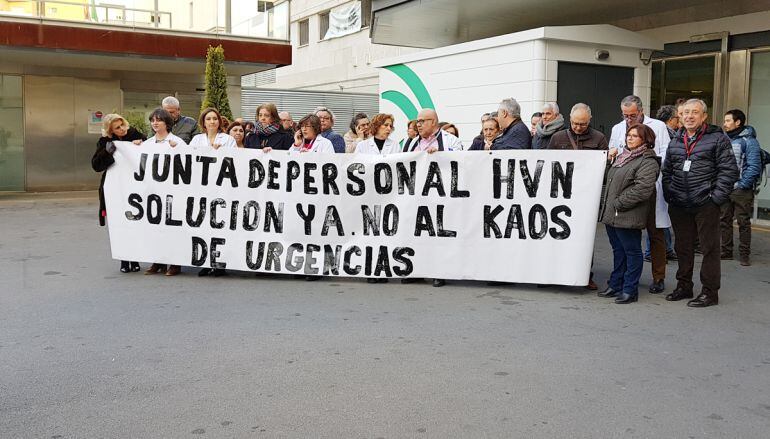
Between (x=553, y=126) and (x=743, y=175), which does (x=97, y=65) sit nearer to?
(x=553, y=126)

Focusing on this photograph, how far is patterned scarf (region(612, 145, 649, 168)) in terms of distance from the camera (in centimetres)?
693

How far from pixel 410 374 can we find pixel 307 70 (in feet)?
103

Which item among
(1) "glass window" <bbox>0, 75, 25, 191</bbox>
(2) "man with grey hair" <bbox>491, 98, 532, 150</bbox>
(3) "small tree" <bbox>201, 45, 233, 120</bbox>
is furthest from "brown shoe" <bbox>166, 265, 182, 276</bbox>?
(1) "glass window" <bbox>0, 75, 25, 191</bbox>

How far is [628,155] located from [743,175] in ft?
11.3

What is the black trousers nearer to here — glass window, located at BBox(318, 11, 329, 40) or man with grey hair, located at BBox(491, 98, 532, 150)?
man with grey hair, located at BBox(491, 98, 532, 150)

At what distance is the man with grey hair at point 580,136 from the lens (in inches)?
298

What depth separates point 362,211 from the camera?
796 centimetres

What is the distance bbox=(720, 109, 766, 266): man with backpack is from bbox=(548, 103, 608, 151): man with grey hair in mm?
2790

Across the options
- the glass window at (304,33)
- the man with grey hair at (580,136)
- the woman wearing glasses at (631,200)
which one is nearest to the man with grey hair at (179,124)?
the man with grey hair at (580,136)

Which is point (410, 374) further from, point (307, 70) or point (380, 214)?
point (307, 70)

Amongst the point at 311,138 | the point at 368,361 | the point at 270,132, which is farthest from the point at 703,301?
the point at 270,132

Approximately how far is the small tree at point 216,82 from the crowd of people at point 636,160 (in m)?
7.71

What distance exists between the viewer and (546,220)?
7.50 metres

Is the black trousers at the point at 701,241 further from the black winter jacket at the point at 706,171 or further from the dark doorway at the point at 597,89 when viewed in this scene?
the dark doorway at the point at 597,89
